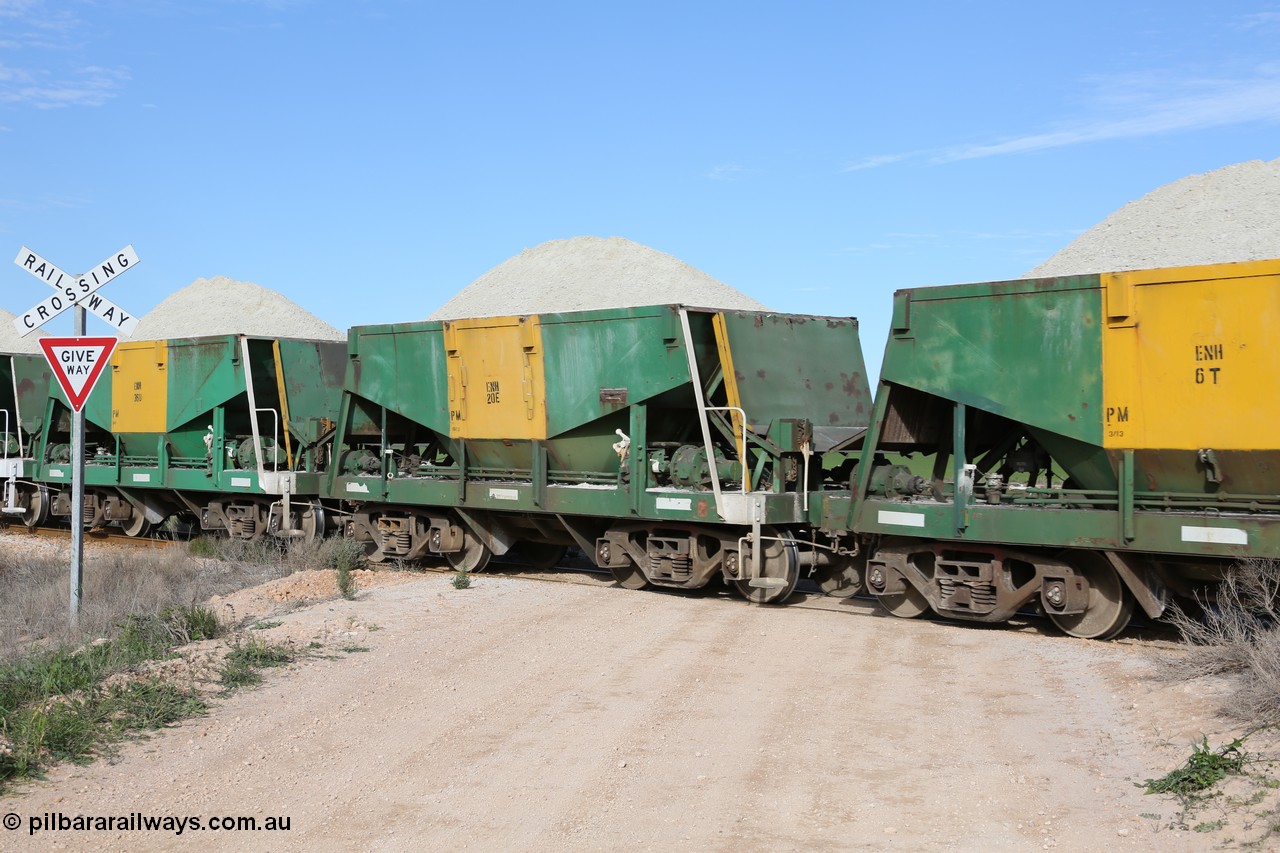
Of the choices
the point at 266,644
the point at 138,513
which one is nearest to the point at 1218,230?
the point at 138,513

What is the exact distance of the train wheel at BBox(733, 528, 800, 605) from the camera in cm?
1269

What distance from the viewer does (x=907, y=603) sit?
1211 cm

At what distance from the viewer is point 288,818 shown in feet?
19.9

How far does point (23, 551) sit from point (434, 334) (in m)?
7.89

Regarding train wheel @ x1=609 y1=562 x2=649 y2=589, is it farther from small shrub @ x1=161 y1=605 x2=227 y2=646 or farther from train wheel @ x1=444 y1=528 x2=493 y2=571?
small shrub @ x1=161 y1=605 x2=227 y2=646

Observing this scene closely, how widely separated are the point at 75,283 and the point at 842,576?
8062 mm

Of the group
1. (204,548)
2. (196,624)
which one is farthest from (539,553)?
(196,624)

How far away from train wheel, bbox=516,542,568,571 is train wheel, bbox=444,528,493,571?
3.36 ft

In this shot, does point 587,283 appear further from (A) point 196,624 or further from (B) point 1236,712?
(B) point 1236,712

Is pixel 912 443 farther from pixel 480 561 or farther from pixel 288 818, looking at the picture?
pixel 288 818

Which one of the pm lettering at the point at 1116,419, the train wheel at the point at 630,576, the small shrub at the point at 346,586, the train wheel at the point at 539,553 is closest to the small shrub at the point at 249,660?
the small shrub at the point at 346,586

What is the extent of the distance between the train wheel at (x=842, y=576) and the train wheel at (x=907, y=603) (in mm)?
882

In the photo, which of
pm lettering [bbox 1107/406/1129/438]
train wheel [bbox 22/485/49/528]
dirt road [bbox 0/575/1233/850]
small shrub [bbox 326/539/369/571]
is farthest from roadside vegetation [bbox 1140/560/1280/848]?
train wheel [bbox 22/485/49/528]

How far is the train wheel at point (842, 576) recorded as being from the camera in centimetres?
1316
